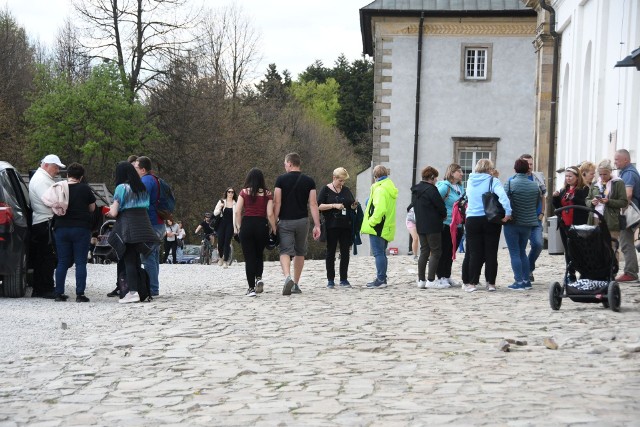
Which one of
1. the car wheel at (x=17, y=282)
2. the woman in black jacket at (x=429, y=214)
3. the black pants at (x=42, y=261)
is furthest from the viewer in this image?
the woman in black jacket at (x=429, y=214)

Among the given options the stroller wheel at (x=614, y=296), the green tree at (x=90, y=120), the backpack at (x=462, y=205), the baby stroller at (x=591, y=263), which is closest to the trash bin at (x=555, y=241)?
the backpack at (x=462, y=205)

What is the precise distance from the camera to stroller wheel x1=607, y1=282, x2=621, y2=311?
504 inches

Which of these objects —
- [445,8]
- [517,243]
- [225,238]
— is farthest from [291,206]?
[445,8]

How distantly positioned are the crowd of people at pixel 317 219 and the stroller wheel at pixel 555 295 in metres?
1.78

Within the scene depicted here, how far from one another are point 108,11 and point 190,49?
3.65 meters

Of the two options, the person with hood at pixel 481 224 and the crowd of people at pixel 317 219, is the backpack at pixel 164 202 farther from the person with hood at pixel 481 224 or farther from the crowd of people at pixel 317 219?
the person with hood at pixel 481 224

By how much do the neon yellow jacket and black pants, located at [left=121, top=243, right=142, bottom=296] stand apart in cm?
365

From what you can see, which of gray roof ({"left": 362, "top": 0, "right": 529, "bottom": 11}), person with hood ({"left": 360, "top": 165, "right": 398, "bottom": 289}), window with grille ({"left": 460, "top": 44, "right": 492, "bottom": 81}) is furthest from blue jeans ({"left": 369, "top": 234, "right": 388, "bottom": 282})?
gray roof ({"left": 362, "top": 0, "right": 529, "bottom": 11})

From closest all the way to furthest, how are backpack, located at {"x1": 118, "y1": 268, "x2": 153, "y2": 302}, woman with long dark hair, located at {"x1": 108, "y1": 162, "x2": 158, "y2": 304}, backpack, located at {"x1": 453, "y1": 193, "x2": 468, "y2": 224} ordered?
1. woman with long dark hair, located at {"x1": 108, "y1": 162, "x2": 158, "y2": 304}
2. backpack, located at {"x1": 118, "y1": 268, "x2": 153, "y2": 302}
3. backpack, located at {"x1": 453, "y1": 193, "x2": 468, "y2": 224}

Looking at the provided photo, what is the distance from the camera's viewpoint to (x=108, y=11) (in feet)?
161

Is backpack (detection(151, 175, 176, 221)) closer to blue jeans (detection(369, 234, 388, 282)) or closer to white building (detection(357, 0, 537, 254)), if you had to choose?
blue jeans (detection(369, 234, 388, 282))

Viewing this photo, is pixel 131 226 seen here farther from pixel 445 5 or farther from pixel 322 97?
pixel 322 97

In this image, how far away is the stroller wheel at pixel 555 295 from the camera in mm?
13133

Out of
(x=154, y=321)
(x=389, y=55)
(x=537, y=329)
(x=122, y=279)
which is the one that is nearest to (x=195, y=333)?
(x=154, y=321)
